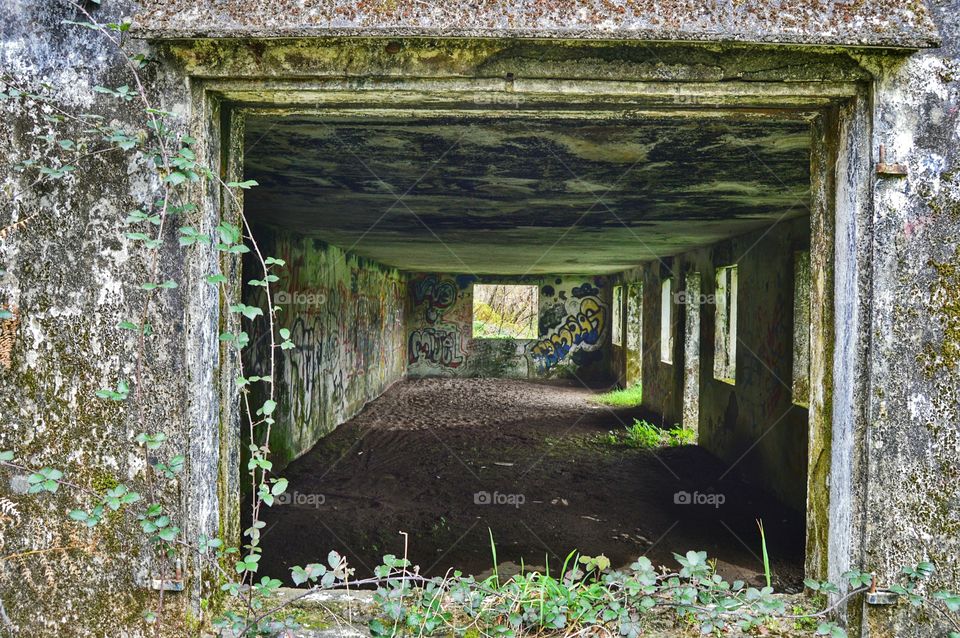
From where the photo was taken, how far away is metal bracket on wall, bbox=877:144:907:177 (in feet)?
6.23

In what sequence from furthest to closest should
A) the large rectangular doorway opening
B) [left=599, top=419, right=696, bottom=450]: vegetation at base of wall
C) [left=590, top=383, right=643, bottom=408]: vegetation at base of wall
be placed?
[left=590, top=383, right=643, bottom=408]: vegetation at base of wall
[left=599, top=419, right=696, bottom=450]: vegetation at base of wall
the large rectangular doorway opening

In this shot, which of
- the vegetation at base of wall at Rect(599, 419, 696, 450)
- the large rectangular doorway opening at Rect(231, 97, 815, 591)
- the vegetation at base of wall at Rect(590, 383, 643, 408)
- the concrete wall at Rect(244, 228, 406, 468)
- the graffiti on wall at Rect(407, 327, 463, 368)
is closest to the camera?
the large rectangular doorway opening at Rect(231, 97, 815, 591)

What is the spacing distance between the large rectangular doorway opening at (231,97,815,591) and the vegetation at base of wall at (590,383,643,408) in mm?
174

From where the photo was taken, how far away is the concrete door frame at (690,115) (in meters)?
1.97

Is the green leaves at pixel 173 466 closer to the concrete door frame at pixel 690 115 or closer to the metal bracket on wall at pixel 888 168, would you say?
the concrete door frame at pixel 690 115

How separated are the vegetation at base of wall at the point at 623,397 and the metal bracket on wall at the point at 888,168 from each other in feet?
34.8

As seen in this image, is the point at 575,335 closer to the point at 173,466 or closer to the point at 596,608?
the point at 596,608

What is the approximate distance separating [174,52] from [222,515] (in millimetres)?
1487

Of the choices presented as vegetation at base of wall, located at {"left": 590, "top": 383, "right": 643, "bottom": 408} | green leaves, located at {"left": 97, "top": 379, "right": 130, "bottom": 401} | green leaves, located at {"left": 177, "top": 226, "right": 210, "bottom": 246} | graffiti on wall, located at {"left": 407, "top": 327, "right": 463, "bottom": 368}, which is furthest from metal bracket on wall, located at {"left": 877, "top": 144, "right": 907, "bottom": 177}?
graffiti on wall, located at {"left": 407, "top": 327, "right": 463, "bottom": 368}

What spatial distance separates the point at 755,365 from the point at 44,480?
668cm

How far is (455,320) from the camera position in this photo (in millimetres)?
16719

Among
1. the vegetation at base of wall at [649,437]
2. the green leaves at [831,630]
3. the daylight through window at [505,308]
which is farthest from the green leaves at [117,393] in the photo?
the daylight through window at [505,308]

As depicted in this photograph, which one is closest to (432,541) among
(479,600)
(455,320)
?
(479,600)

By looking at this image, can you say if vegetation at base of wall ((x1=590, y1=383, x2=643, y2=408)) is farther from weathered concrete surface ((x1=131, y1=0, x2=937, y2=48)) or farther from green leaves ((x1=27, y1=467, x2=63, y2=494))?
green leaves ((x1=27, y1=467, x2=63, y2=494))
